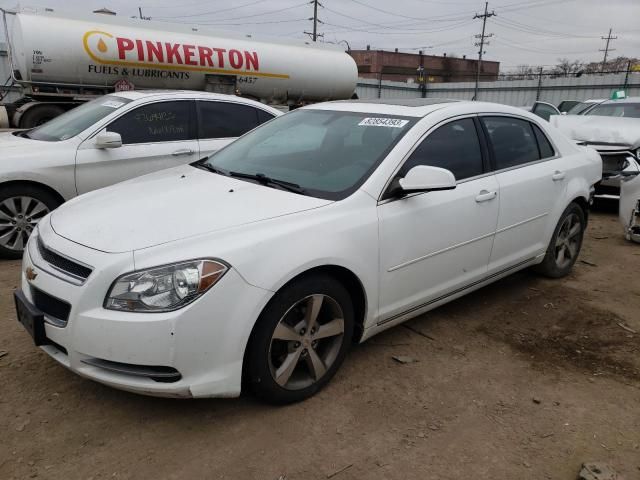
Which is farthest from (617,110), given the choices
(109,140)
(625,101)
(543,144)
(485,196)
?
(109,140)

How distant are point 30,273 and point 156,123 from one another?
10.7 feet

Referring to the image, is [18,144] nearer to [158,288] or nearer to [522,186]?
[158,288]

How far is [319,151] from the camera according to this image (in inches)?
136

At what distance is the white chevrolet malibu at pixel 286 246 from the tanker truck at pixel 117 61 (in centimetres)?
904

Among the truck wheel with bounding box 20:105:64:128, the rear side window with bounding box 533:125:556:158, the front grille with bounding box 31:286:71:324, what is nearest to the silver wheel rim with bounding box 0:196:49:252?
the front grille with bounding box 31:286:71:324

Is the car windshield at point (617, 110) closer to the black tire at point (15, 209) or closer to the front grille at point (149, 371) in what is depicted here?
the black tire at point (15, 209)

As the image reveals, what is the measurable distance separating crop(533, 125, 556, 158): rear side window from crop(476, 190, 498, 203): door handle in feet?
3.20

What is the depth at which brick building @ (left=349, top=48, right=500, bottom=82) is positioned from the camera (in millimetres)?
55750

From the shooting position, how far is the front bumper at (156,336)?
2311 millimetres

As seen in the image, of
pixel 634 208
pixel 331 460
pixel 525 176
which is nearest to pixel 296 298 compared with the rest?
pixel 331 460

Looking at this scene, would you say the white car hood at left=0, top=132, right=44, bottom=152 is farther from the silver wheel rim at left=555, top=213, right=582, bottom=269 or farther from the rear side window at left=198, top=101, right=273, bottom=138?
the silver wheel rim at left=555, top=213, right=582, bottom=269

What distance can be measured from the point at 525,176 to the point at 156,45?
33.8 feet

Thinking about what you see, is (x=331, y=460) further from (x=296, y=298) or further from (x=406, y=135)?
(x=406, y=135)

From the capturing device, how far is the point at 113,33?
1153 cm
